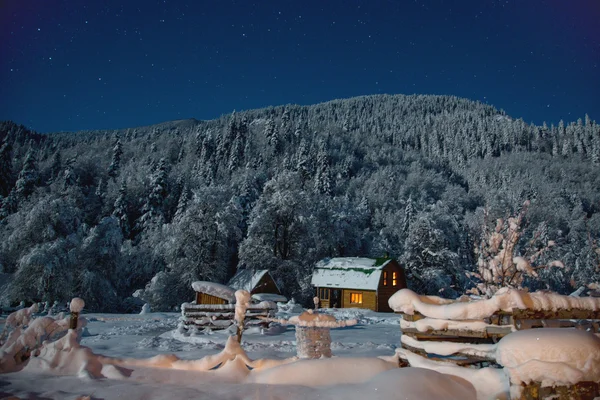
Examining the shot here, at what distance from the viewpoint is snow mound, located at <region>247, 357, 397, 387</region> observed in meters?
5.09

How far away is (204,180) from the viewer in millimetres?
69125

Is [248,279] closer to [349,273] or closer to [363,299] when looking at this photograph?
[349,273]

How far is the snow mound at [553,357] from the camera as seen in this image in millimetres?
3102

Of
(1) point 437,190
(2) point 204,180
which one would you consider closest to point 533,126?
(1) point 437,190

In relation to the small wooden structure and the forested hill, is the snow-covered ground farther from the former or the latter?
the forested hill

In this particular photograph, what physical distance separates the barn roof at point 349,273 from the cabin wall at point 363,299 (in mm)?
733

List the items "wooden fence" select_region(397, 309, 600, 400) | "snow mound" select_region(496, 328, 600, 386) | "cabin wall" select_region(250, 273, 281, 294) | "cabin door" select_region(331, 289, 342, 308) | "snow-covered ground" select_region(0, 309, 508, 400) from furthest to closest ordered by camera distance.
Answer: "cabin door" select_region(331, 289, 342, 308)
"cabin wall" select_region(250, 273, 281, 294)
"wooden fence" select_region(397, 309, 600, 400)
"snow-covered ground" select_region(0, 309, 508, 400)
"snow mound" select_region(496, 328, 600, 386)

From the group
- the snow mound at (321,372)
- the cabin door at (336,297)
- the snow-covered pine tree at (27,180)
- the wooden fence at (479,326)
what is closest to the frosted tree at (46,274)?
the snow-covered pine tree at (27,180)

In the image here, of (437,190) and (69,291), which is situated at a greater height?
(437,190)

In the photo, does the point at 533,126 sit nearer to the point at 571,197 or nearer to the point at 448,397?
the point at 571,197

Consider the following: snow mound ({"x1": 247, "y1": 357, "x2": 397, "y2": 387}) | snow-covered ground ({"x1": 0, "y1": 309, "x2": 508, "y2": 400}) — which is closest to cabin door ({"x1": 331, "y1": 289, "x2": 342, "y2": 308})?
snow-covered ground ({"x1": 0, "y1": 309, "x2": 508, "y2": 400})

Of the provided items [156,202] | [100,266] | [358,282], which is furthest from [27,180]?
[358,282]

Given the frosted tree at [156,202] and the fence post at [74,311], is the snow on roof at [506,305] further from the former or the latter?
the frosted tree at [156,202]

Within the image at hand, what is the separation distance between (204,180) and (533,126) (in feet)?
575
